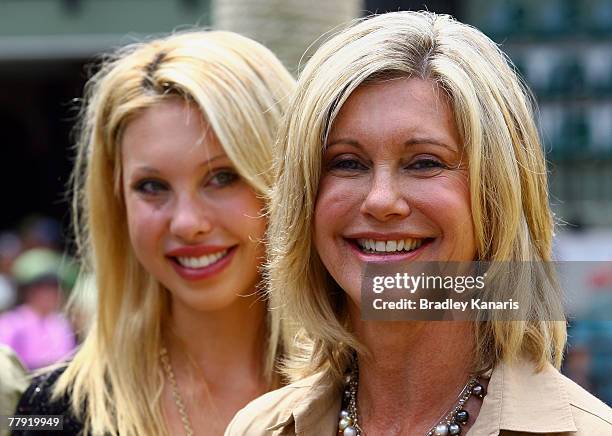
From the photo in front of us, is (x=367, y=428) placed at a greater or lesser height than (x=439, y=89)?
lesser

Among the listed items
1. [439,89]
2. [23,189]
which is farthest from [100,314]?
[23,189]

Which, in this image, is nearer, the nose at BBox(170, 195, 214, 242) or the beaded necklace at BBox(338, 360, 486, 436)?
the beaded necklace at BBox(338, 360, 486, 436)

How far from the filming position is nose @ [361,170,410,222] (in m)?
2.14

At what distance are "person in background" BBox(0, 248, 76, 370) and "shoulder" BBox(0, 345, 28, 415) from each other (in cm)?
321

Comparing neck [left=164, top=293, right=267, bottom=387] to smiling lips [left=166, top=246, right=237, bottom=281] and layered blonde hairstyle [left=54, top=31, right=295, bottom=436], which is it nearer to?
layered blonde hairstyle [left=54, top=31, right=295, bottom=436]

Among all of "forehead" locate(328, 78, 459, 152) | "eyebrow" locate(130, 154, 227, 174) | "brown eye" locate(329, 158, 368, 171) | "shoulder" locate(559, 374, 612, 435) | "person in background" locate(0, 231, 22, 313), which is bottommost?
"shoulder" locate(559, 374, 612, 435)

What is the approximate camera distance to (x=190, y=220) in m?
3.02

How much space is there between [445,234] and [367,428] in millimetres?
452

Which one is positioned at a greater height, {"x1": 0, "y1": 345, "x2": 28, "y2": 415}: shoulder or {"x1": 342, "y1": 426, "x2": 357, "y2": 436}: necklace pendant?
{"x1": 0, "y1": 345, "x2": 28, "y2": 415}: shoulder

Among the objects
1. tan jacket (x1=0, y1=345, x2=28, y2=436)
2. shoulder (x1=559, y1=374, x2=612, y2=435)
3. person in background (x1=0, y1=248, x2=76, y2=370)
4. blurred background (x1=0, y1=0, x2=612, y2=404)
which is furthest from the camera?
person in background (x1=0, y1=248, x2=76, y2=370)

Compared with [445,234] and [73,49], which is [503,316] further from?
[73,49]

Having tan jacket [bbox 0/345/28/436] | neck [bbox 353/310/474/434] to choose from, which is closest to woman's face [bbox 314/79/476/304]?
neck [bbox 353/310/474/434]

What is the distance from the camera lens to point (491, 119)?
7.05ft

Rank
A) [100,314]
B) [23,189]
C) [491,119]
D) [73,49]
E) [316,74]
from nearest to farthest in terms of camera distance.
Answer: [491,119], [316,74], [100,314], [73,49], [23,189]
